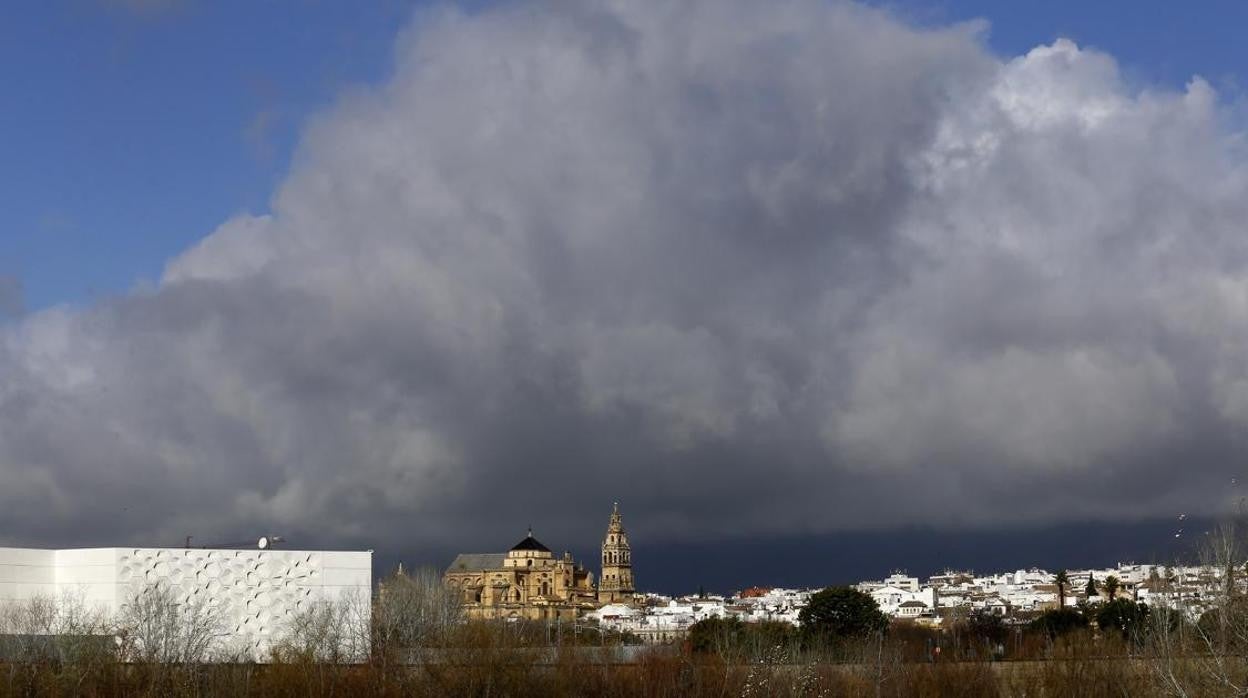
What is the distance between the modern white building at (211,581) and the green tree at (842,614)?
44319 millimetres

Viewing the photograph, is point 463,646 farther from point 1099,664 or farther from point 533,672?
point 1099,664

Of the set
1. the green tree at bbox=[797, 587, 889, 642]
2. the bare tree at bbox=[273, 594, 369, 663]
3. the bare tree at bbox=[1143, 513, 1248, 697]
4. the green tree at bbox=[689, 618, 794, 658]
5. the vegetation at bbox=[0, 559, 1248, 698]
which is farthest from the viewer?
the green tree at bbox=[797, 587, 889, 642]

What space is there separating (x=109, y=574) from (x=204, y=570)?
4.58 m

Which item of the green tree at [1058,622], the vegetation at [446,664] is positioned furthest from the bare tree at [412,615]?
the green tree at [1058,622]

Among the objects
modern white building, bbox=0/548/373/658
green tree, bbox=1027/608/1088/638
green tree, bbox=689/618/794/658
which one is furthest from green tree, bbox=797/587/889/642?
modern white building, bbox=0/548/373/658

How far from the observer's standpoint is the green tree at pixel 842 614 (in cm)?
11450

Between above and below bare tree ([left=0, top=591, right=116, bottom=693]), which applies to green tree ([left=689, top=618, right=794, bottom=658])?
below

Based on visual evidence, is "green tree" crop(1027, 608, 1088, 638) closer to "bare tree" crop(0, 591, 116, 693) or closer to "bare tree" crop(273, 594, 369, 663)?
"bare tree" crop(273, 594, 369, 663)

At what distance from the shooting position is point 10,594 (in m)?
74.1

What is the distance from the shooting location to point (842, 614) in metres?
118

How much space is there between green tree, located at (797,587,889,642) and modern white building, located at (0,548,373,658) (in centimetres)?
4432

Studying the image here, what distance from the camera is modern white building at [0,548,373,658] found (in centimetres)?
7531

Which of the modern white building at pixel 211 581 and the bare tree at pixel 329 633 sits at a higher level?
the modern white building at pixel 211 581

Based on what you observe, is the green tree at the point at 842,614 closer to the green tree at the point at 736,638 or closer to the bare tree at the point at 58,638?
the green tree at the point at 736,638
